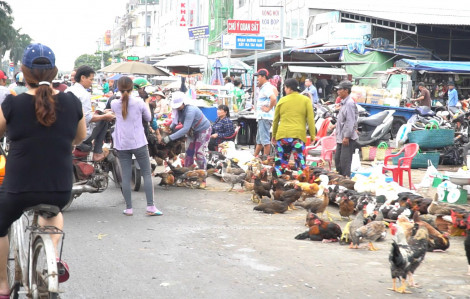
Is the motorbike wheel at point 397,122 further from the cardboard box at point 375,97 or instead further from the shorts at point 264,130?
the shorts at point 264,130

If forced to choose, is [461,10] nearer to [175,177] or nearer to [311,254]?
[175,177]

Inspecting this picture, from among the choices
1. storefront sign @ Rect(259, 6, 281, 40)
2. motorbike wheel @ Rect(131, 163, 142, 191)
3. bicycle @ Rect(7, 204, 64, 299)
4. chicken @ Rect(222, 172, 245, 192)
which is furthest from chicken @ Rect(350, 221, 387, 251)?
storefront sign @ Rect(259, 6, 281, 40)

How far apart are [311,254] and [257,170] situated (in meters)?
5.23

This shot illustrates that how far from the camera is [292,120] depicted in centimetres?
1120

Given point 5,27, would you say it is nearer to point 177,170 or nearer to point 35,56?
point 177,170

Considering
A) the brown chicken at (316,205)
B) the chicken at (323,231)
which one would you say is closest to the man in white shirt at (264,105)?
the brown chicken at (316,205)

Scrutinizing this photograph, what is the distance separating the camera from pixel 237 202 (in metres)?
10.9

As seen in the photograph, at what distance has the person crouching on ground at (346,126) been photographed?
1159 centimetres

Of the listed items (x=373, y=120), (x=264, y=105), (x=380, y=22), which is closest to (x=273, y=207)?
(x=264, y=105)

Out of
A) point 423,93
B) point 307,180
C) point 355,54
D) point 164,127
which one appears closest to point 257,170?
point 307,180

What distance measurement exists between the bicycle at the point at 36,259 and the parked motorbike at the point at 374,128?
12851 mm

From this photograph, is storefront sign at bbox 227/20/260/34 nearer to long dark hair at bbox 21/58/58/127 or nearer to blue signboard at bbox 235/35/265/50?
blue signboard at bbox 235/35/265/50

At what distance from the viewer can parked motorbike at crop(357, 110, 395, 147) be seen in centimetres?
1642

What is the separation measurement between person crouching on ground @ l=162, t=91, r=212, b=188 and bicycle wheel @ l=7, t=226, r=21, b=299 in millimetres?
6740
